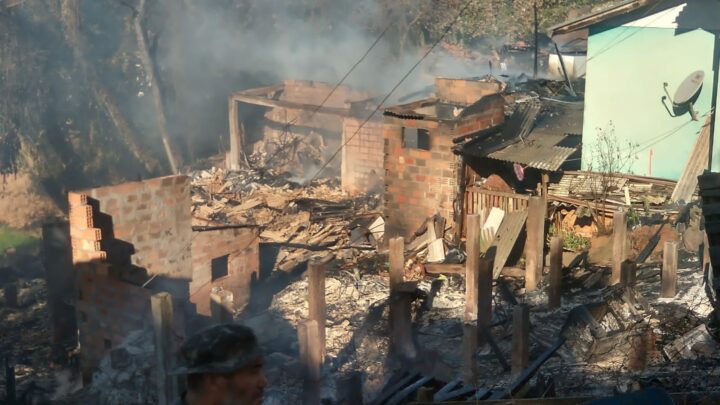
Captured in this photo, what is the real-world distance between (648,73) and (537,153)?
2467 mm

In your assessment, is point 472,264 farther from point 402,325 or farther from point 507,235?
point 507,235

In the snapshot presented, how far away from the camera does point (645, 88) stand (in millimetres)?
15898

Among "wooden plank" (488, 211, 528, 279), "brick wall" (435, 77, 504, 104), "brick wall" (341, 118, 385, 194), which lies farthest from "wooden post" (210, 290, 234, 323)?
"brick wall" (341, 118, 385, 194)

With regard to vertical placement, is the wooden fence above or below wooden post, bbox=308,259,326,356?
above

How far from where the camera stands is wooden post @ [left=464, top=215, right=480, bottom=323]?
1127cm

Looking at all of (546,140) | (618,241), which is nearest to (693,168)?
(546,140)

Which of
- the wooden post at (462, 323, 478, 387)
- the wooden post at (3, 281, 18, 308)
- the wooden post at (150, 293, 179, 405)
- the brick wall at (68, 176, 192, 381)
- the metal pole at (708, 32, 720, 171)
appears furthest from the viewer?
the wooden post at (3, 281, 18, 308)

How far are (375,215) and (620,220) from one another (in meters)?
6.57

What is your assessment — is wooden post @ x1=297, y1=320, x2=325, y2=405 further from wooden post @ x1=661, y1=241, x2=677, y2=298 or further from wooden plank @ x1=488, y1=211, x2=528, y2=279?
wooden plank @ x1=488, y1=211, x2=528, y2=279

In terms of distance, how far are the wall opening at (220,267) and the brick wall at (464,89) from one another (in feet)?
22.0

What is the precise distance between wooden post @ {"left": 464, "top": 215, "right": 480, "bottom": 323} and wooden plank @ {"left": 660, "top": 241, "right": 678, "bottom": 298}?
227 cm

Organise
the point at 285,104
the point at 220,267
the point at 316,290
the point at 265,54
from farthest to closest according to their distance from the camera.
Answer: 1. the point at 265,54
2. the point at 285,104
3. the point at 220,267
4. the point at 316,290

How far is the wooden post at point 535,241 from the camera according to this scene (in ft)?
39.8

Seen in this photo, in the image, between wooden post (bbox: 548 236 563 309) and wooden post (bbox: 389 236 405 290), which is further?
wooden post (bbox: 548 236 563 309)
